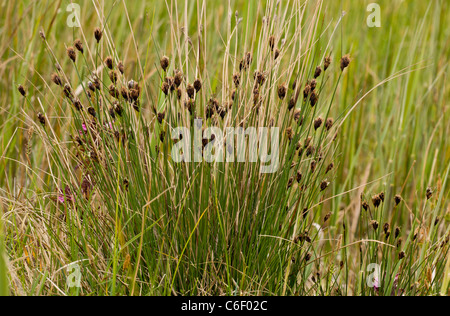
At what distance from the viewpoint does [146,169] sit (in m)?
1.50

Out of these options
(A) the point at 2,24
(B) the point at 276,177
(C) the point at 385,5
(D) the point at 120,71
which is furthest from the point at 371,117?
(A) the point at 2,24

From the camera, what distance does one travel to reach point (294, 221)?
5.08 feet

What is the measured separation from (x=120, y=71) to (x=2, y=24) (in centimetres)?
153

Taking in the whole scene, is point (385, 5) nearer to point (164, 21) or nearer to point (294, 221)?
point (164, 21)

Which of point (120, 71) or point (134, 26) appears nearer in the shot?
point (120, 71)

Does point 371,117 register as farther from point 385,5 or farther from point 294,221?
point 294,221

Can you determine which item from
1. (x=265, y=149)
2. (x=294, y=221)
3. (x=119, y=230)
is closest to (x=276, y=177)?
(x=265, y=149)

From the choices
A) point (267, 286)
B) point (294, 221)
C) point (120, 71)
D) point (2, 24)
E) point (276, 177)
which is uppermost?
point (2, 24)

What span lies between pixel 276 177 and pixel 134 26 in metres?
1.60

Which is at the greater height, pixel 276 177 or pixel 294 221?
pixel 276 177
